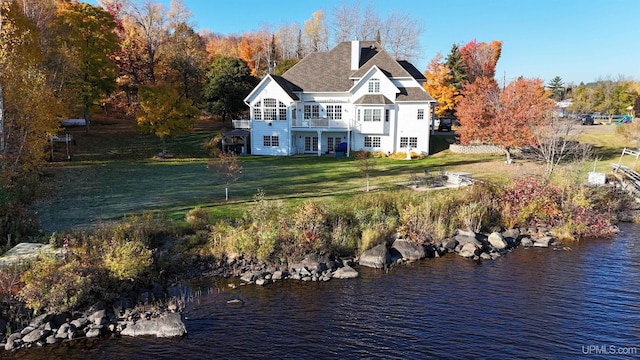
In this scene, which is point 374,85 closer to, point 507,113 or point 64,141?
point 507,113

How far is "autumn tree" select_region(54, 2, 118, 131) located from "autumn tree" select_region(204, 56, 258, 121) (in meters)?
9.88

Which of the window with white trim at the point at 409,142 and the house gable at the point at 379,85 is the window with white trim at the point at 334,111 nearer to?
the house gable at the point at 379,85

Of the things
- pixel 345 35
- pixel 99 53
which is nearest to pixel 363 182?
pixel 99 53

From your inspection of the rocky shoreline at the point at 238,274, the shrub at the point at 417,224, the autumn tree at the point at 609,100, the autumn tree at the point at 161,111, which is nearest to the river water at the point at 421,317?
the rocky shoreline at the point at 238,274

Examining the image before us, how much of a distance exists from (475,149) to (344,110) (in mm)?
13301

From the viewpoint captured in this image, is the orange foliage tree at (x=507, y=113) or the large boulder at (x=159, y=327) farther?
the orange foliage tree at (x=507, y=113)

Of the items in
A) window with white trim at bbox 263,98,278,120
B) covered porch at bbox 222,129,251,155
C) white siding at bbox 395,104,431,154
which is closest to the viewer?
white siding at bbox 395,104,431,154

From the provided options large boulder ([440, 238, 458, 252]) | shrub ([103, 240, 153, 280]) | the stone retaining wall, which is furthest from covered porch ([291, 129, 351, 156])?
shrub ([103, 240, 153, 280])

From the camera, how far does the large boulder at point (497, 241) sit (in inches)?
736

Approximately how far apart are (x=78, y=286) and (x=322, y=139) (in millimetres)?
30900

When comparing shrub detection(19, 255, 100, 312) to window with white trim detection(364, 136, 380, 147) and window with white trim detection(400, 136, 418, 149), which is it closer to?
window with white trim detection(364, 136, 380, 147)

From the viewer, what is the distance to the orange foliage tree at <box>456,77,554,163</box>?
106 ft

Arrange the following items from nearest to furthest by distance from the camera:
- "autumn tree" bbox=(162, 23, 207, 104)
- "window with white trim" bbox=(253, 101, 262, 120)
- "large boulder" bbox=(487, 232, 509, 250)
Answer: "large boulder" bbox=(487, 232, 509, 250) → "window with white trim" bbox=(253, 101, 262, 120) → "autumn tree" bbox=(162, 23, 207, 104)

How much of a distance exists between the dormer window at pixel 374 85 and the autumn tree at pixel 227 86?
49.5 ft
